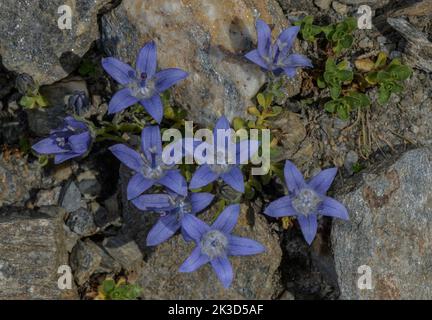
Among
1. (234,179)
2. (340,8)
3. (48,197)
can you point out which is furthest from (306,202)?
(48,197)

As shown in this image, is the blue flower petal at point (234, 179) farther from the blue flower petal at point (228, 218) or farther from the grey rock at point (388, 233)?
the grey rock at point (388, 233)

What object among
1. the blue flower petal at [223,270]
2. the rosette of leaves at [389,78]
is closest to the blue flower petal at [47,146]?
the blue flower petal at [223,270]

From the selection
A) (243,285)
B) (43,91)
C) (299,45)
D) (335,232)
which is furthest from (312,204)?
(43,91)

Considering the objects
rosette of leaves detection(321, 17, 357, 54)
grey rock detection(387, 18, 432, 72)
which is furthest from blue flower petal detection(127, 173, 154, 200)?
grey rock detection(387, 18, 432, 72)

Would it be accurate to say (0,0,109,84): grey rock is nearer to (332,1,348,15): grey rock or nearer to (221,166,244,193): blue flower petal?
(221,166,244,193): blue flower petal

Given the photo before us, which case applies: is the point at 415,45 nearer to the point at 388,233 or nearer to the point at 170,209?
the point at 388,233

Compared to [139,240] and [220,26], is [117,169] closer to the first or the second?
[139,240]
